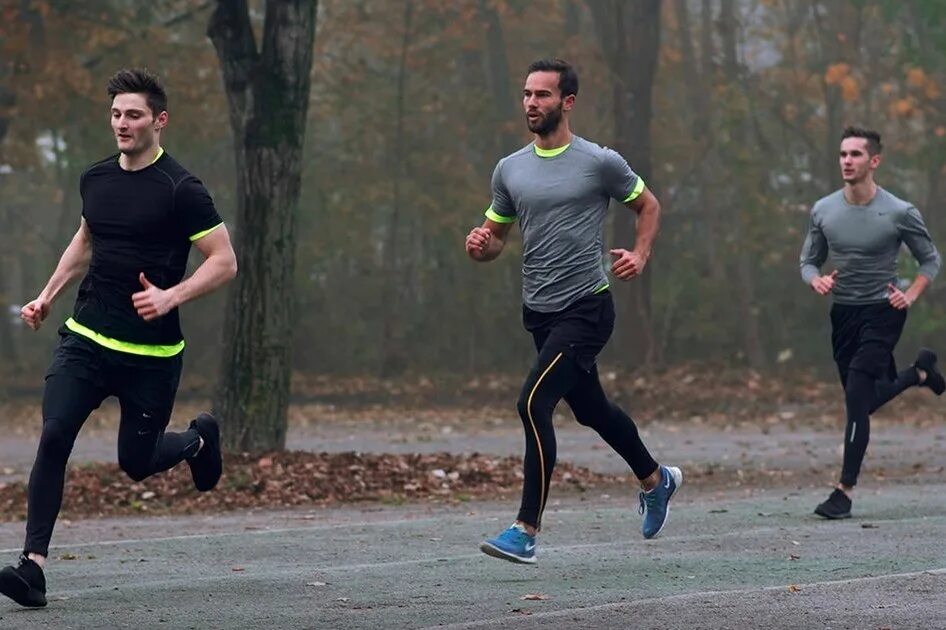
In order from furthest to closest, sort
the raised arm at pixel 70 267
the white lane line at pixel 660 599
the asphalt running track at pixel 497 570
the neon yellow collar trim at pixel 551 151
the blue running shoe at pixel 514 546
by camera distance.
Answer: the neon yellow collar trim at pixel 551 151, the blue running shoe at pixel 514 546, the raised arm at pixel 70 267, the asphalt running track at pixel 497 570, the white lane line at pixel 660 599

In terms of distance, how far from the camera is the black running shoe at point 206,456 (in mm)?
9930

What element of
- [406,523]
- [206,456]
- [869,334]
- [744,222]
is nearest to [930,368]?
[869,334]

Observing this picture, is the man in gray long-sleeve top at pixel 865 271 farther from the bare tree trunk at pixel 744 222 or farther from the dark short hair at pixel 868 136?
the bare tree trunk at pixel 744 222

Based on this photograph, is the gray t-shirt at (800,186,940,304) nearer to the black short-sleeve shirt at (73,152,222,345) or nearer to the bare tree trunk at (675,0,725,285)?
the black short-sleeve shirt at (73,152,222,345)

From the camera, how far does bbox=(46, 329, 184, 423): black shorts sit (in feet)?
28.3

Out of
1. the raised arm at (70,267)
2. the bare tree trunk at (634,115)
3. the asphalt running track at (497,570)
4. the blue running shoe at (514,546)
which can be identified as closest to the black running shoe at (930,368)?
the asphalt running track at (497,570)

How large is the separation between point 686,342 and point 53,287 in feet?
83.7

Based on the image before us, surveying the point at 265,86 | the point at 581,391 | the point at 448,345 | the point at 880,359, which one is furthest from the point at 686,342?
the point at 581,391

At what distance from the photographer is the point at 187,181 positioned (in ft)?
28.4

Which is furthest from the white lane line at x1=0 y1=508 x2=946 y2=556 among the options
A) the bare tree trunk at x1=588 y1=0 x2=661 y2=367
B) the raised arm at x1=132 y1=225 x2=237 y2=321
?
the bare tree trunk at x1=588 y1=0 x2=661 y2=367

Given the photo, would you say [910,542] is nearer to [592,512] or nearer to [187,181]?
[592,512]

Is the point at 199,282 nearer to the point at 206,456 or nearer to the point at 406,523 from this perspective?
the point at 206,456

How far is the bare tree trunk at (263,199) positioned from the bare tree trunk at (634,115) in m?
13.8

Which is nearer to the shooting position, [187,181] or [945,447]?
[187,181]
